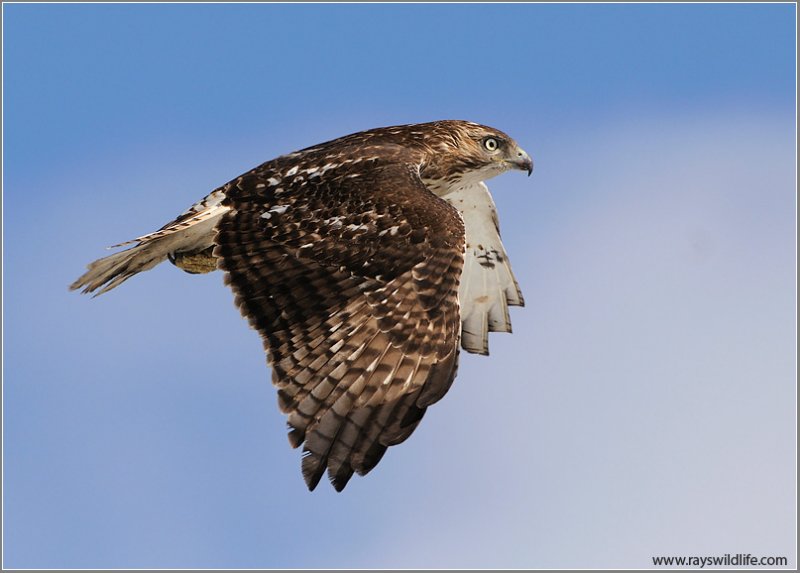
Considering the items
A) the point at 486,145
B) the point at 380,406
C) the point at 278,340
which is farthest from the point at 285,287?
the point at 486,145

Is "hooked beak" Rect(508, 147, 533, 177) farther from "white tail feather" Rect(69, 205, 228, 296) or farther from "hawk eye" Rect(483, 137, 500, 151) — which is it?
"white tail feather" Rect(69, 205, 228, 296)

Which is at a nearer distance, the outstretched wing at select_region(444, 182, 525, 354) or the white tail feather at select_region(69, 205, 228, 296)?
the white tail feather at select_region(69, 205, 228, 296)

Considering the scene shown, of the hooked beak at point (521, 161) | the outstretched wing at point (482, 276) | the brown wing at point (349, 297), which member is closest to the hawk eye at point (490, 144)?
the hooked beak at point (521, 161)

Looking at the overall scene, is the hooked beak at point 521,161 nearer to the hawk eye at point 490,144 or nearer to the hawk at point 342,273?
the hawk eye at point 490,144

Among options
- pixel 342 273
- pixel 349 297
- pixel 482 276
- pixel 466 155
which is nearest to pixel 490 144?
pixel 466 155

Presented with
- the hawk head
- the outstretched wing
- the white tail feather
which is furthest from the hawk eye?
the white tail feather
